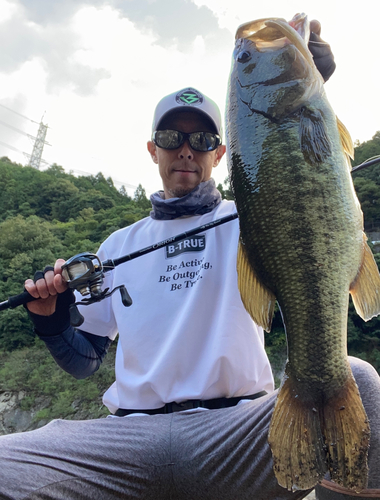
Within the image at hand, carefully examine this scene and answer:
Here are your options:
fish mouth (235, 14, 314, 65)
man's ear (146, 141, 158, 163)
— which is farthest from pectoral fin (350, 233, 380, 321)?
man's ear (146, 141, 158, 163)

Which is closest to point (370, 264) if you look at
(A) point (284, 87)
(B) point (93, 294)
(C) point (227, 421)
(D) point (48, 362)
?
(A) point (284, 87)

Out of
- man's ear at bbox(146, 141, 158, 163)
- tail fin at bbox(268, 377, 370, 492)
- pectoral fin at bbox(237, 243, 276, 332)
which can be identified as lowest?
tail fin at bbox(268, 377, 370, 492)

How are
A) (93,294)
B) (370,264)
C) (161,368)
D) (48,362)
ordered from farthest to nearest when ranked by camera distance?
1. (48,362)
2. (93,294)
3. (161,368)
4. (370,264)

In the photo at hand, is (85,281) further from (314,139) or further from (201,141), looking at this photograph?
(314,139)

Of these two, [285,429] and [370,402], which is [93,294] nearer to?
[285,429]

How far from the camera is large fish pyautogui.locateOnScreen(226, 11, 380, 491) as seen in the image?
1.27 metres

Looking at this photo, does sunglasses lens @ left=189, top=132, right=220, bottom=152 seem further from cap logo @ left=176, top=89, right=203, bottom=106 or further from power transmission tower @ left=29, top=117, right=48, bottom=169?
power transmission tower @ left=29, top=117, right=48, bottom=169

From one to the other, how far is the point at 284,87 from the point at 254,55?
274 mm

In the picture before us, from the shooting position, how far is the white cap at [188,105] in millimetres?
2666

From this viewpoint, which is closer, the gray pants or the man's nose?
the gray pants

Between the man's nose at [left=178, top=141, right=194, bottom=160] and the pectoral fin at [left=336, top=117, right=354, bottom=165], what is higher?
the man's nose at [left=178, top=141, right=194, bottom=160]

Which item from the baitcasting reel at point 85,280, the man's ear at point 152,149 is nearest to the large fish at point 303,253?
the baitcasting reel at point 85,280

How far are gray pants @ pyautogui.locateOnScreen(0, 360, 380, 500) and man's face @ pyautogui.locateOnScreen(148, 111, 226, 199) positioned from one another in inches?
64.4

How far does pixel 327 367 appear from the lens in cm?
130
